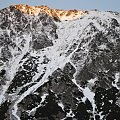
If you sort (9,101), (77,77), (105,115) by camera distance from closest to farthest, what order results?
(105,115) → (9,101) → (77,77)

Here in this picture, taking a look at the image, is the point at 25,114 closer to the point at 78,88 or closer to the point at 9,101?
the point at 9,101

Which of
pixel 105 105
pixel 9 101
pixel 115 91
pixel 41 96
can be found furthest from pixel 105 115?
pixel 9 101

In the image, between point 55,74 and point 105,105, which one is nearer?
point 105,105

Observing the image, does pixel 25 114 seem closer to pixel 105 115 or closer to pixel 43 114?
pixel 43 114

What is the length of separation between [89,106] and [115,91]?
18875 millimetres

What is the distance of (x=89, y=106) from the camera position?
570ft

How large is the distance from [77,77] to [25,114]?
132ft

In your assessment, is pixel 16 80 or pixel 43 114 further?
pixel 16 80

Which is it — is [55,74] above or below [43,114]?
above

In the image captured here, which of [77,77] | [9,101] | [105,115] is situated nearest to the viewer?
[105,115]

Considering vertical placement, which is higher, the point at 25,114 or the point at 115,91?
the point at 115,91

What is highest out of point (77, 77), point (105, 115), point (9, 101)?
point (77, 77)

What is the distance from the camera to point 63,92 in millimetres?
183500

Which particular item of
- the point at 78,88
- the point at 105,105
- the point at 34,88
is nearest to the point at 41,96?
the point at 34,88
